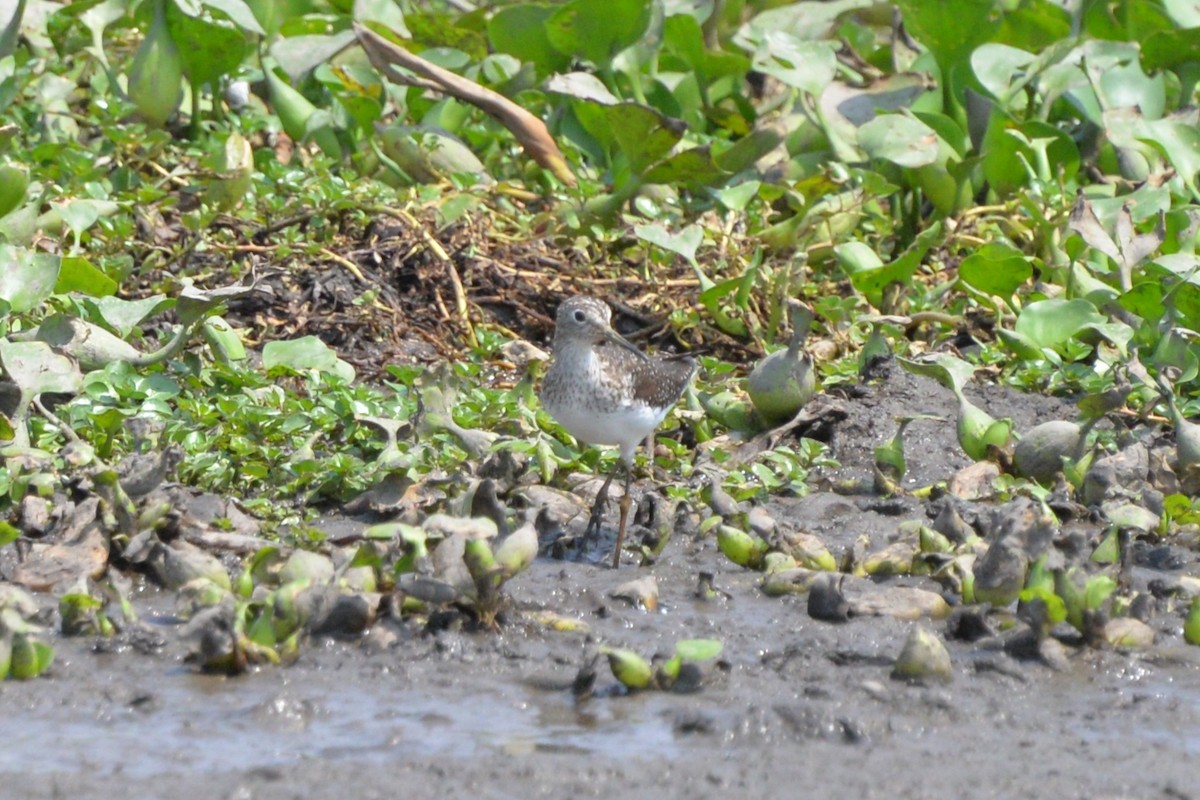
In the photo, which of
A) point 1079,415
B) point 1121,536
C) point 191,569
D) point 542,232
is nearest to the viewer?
point 191,569

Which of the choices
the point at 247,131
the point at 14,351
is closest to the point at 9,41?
the point at 247,131

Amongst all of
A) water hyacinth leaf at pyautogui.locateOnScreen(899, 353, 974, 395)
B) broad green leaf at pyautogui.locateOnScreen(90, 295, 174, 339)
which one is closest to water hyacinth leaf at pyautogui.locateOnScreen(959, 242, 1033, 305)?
water hyacinth leaf at pyautogui.locateOnScreen(899, 353, 974, 395)

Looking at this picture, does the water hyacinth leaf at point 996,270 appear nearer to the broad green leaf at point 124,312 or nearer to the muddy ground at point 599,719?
the muddy ground at point 599,719

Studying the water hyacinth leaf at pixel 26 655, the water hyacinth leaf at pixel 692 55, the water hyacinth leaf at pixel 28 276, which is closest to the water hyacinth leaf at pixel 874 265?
the water hyacinth leaf at pixel 692 55

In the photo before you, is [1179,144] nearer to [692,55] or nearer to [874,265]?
[874,265]

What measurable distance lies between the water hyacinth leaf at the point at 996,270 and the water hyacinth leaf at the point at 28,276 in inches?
152

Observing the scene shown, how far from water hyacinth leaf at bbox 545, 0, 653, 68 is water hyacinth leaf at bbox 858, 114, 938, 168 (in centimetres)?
135

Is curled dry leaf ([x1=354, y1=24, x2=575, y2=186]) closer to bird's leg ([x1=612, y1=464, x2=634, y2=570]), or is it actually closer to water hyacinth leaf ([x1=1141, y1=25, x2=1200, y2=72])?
water hyacinth leaf ([x1=1141, y1=25, x2=1200, y2=72])

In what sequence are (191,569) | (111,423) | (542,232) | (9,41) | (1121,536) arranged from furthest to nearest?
(542,232)
(9,41)
(111,423)
(1121,536)
(191,569)

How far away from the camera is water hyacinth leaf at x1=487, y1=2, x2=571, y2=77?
355 inches

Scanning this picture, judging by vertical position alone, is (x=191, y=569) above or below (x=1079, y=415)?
below

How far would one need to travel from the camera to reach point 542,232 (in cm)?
853

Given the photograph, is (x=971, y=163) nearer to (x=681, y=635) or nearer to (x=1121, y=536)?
(x=1121, y=536)

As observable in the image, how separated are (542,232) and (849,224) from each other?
1570 mm
